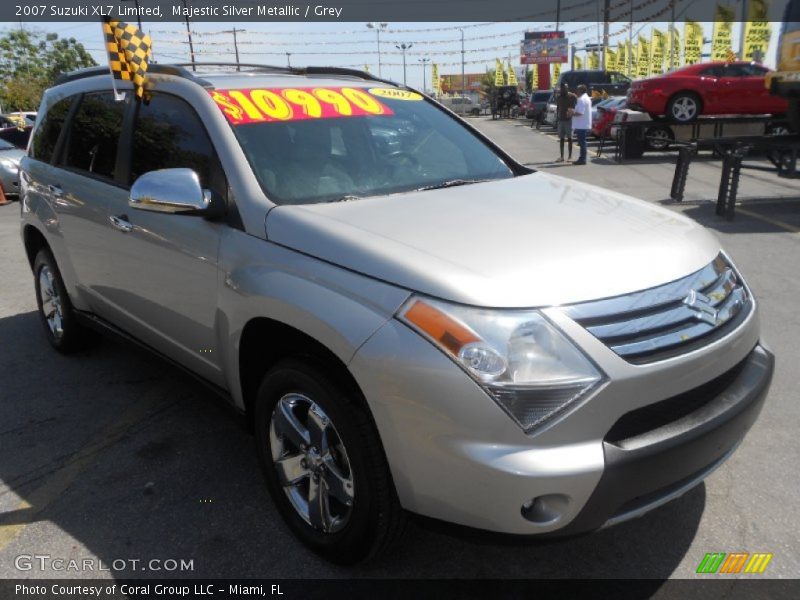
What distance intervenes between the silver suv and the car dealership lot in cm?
27

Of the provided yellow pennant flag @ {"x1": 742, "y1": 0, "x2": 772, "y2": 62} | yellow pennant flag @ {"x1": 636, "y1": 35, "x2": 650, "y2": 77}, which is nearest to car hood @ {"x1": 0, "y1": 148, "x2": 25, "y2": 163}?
yellow pennant flag @ {"x1": 742, "y1": 0, "x2": 772, "y2": 62}

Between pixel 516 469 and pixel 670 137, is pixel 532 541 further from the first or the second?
pixel 670 137

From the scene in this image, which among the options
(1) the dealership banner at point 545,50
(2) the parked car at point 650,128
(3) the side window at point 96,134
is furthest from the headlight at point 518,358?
(1) the dealership banner at point 545,50

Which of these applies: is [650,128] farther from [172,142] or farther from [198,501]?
[198,501]

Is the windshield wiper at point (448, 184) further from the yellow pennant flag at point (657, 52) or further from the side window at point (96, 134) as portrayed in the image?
the yellow pennant flag at point (657, 52)

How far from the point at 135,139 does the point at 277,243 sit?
150 cm

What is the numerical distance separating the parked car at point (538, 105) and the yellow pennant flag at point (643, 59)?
12.2m

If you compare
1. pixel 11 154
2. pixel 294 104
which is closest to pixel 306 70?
pixel 294 104

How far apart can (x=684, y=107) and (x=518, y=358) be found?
16447 mm

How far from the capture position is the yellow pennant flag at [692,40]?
36.7m

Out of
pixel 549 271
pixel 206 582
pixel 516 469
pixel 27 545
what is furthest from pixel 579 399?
pixel 27 545

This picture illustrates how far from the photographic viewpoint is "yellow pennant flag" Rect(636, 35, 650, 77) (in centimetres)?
4475

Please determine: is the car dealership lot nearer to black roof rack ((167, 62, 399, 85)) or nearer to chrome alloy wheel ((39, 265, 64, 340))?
chrome alloy wheel ((39, 265, 64, 340))

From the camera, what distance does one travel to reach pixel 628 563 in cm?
256
